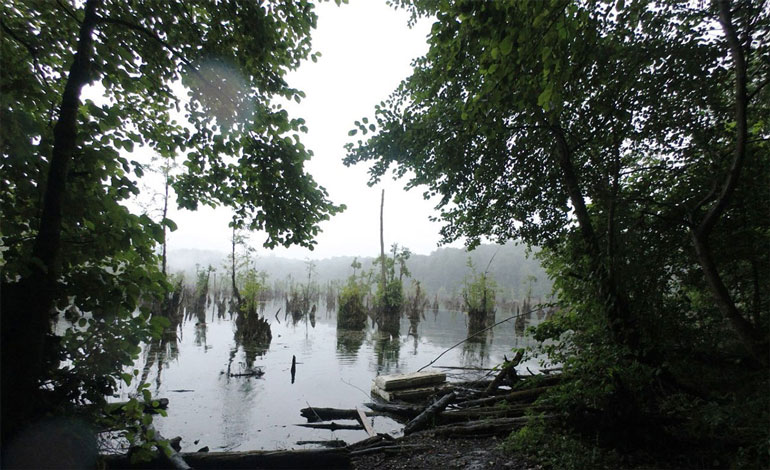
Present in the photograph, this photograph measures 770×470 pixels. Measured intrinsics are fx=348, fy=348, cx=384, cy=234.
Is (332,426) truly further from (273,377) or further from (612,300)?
(612,300)

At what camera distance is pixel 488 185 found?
22.1ft

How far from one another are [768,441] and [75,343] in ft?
20.8

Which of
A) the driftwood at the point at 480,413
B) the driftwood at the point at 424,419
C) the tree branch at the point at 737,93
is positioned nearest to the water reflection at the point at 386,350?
the driftwood at the point at 424,419

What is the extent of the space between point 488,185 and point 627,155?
224cm

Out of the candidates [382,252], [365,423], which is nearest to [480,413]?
[365,423]

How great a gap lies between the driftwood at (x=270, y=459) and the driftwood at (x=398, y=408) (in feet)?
9.37

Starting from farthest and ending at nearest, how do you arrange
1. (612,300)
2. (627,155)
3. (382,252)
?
1. (382,252)
2. (627,155)
3. (612,300)

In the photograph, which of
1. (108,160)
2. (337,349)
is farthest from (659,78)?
(337,349)

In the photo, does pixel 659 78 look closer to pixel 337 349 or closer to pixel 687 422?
pixel 687 422

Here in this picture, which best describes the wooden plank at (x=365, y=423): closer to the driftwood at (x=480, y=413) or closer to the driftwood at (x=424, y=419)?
the driftwood at (x=424, y=419)

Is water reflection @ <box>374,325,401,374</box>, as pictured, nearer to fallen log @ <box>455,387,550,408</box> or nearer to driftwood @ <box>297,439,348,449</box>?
fallen log @ <box>455,387,550,408</box>

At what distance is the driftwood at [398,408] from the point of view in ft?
27.8

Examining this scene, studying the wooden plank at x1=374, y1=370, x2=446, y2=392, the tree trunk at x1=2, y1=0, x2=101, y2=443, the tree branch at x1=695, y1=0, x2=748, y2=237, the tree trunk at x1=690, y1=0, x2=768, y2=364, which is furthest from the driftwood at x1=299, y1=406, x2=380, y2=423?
the tree branch at x1=695, y1=0, x2=748, y2=237

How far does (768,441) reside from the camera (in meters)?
3.47
